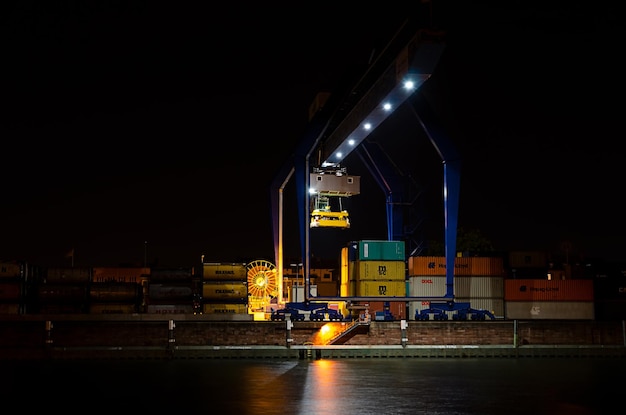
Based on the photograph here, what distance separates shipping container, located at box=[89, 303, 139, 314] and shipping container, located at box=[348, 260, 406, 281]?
34.2 feet

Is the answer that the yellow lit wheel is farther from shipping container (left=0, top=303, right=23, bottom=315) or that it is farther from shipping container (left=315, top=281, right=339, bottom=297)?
shipping container (left=315, top=281, right=339, bottom=297)

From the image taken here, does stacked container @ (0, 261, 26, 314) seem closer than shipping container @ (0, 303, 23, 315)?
No

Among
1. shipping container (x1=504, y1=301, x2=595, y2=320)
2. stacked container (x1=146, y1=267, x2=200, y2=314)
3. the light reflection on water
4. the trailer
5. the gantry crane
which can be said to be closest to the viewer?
the light reflection on water

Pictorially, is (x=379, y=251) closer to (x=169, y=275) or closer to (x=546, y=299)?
(x=169, y=275)

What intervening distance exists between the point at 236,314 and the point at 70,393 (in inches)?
540

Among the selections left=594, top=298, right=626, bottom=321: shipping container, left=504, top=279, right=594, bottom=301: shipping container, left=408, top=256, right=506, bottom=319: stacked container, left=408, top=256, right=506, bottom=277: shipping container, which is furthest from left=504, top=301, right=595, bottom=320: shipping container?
left=594, top=298, right=626, bottom=321: shipping container

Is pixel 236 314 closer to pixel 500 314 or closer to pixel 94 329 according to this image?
pixel 94 329

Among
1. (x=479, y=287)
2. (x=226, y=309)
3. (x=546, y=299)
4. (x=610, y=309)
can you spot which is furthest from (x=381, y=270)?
(x=610, y=309)

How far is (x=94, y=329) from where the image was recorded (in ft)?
96.6

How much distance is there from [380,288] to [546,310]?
33.0 feet

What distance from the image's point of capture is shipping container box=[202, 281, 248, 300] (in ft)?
113

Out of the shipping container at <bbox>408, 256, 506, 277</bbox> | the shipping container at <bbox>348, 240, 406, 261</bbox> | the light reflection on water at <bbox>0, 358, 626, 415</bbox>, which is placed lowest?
the light reflection on water at <bbox>0, 358, 626, 415</bbox>

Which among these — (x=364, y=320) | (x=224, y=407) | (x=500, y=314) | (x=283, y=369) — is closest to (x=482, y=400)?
(x=224, y=407)

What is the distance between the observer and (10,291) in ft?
111
